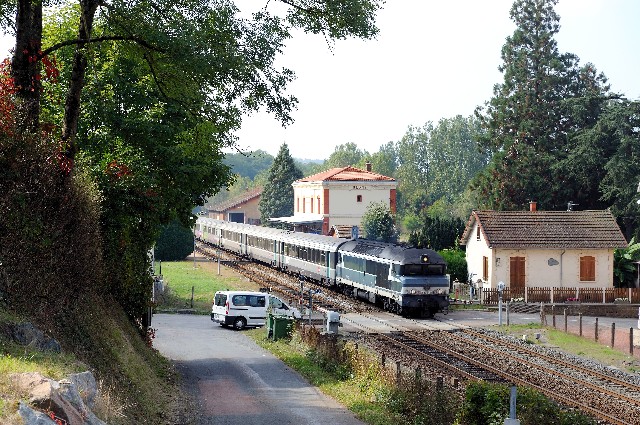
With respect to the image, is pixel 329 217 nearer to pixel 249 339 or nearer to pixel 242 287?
pixel 242 287

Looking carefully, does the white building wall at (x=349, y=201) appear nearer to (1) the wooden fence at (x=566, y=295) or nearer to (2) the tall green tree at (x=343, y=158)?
(1) the wooden fence at (x=566, y=295)

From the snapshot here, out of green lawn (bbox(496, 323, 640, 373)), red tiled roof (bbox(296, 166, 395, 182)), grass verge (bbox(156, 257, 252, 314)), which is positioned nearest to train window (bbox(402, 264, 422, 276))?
green lawn (bbox(496, 323, 640, 373))

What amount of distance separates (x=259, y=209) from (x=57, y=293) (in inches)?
4067

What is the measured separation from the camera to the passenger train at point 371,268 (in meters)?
36.8

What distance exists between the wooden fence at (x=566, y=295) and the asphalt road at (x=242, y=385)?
1746 cm

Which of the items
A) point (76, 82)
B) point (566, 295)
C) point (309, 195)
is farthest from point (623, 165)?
point (76, 82)

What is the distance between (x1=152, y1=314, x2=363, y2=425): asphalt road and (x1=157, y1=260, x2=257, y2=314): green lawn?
1060 cm

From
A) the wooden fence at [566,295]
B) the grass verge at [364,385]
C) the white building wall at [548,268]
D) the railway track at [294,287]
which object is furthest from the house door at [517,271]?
the grass verge at [364,385]

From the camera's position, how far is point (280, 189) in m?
116

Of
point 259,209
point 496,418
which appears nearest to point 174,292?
point 496,418

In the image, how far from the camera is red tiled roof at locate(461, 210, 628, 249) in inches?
1836

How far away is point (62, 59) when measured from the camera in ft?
72.4

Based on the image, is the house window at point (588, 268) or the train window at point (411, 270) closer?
the train window at point (411, 270)

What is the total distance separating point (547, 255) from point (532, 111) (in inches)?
1133
